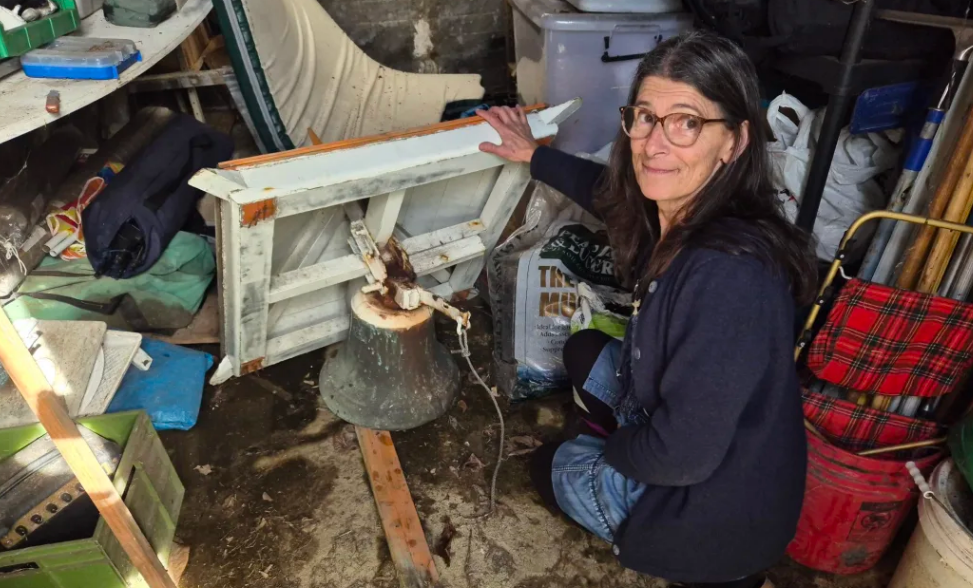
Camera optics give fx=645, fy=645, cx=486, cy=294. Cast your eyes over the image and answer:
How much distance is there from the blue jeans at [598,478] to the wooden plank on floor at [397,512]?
14.9 inches

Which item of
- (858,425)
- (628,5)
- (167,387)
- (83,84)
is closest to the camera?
(858,425)

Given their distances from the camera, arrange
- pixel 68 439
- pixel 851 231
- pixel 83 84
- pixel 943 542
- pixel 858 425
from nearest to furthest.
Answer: pixel 68 439 < pixel 943 542 < pixel 851 231 < pixel 858 425 < pixel 83 84

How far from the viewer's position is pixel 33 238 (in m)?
2.12

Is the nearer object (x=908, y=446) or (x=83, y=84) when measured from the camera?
(x=908, y=446)

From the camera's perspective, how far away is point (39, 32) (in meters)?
1.79

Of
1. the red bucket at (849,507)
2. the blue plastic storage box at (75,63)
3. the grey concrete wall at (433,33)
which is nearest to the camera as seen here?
the red bucket at (849,507)

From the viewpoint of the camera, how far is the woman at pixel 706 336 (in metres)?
1.12

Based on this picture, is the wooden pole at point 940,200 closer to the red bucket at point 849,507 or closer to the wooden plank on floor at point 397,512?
the red bucket at point 849,507

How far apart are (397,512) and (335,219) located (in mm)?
927

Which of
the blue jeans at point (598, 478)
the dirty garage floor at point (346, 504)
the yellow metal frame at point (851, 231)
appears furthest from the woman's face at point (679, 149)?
the dirty garage floor at point (346, 504)

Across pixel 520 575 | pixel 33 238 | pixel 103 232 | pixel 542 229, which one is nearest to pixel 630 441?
pixel 520 575

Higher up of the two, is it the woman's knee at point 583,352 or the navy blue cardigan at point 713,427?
the navy blue cardigan at point 713,427

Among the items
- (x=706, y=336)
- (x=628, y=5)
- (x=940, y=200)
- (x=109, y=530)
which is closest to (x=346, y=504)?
(x=109, y=530)

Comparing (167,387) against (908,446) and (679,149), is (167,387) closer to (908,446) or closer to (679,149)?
(679,149)
